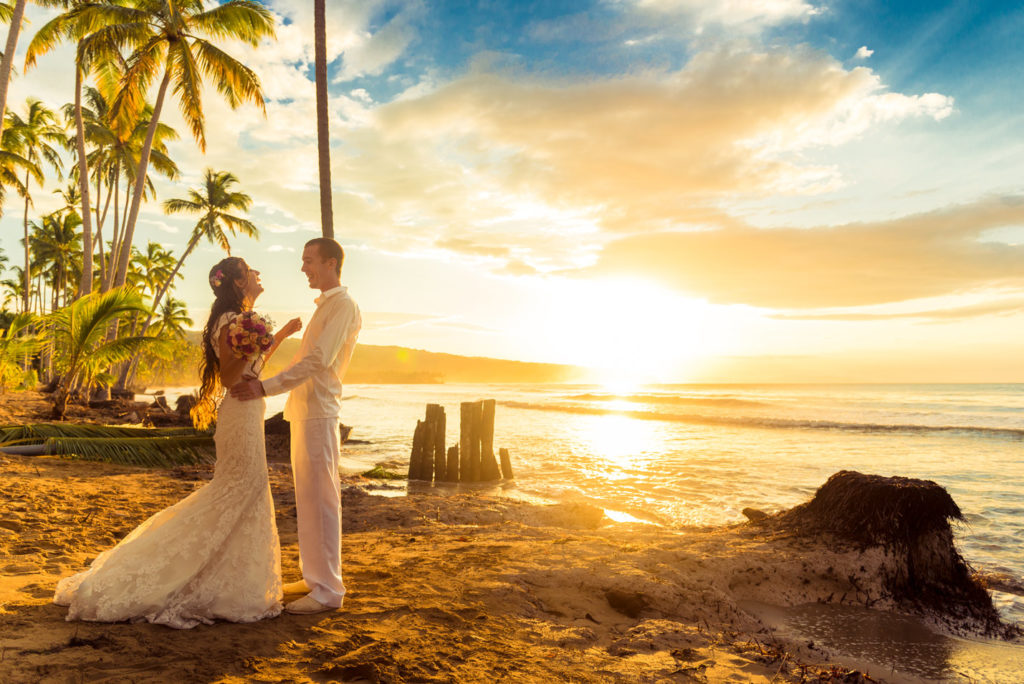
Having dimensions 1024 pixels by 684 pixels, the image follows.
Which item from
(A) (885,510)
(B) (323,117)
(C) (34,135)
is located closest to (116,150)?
(C) (34,135)

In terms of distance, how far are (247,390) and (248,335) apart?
14.1 inches

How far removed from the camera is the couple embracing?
356 cm

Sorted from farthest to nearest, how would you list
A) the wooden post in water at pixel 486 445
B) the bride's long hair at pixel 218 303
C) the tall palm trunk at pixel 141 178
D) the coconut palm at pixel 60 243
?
the coconut palm at pixel 60 243, the tall palm trunk at pixel 141 178, the wooden post in water at pixel 486 445, the bride's long hair at pixel 218 303

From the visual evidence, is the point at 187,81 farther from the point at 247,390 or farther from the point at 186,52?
the point at 247,390

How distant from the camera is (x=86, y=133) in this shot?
27.9m

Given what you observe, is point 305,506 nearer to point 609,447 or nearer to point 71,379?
point 71,379

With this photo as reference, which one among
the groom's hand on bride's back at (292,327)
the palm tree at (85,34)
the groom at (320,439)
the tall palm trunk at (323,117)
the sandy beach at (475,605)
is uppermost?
the palm tree at (85,34)

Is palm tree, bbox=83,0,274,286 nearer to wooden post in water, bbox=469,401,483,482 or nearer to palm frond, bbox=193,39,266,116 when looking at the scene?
palm frond, bbox=193,39,266,116

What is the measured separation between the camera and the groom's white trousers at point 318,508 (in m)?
4.04

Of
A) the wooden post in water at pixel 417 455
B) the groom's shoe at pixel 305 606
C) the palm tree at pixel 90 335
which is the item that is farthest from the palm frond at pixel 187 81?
the groom's shoe at pixel 305 606

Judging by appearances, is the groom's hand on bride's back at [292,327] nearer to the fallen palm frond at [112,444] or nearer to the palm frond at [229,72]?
the fallen palm frond at [112,444]

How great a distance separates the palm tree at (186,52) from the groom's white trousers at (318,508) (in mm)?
18389

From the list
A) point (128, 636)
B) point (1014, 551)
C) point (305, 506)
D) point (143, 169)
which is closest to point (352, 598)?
point (305, 506)

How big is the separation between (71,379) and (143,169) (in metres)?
9.39
